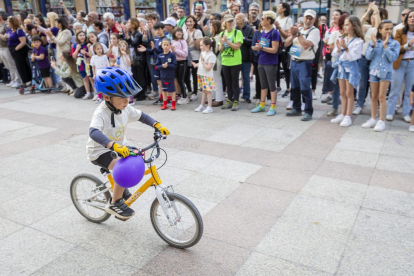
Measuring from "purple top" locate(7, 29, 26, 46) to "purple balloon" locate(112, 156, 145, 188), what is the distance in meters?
10.6

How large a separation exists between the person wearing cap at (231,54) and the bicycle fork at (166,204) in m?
5.46

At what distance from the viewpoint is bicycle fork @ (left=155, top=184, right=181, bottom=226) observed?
337cm

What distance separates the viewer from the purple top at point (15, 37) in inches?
461

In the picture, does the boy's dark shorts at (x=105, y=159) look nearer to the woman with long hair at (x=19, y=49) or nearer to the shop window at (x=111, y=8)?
the woman with long hair at (x=19, y=49)

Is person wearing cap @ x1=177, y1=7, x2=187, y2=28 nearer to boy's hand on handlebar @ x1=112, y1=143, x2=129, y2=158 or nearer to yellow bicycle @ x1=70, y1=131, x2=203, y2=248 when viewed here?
yellow bicycle @ x1=70, y1=131, x2=203, y2=248

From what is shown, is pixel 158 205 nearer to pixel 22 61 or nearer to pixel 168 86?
pixel 168 86

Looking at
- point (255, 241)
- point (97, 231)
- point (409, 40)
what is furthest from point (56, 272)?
A: point (409, 40)

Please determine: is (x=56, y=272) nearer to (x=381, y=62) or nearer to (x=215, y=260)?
(x=215, y=260)

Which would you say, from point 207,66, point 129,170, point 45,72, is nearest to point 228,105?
point 207,66

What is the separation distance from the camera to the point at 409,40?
6871 mm

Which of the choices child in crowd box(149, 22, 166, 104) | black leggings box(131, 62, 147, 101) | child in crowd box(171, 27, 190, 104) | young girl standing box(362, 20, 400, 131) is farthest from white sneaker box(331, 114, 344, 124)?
black leggings box(131, 62, 147, 101)

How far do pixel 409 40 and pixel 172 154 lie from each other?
4.88 metres

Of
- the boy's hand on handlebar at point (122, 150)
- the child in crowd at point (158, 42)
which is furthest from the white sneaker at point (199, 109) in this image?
the boy's hand on handlebar at point (122, 150)

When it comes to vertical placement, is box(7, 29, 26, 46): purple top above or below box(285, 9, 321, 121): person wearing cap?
above
